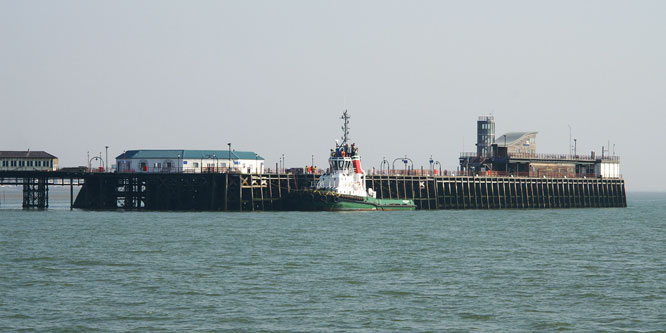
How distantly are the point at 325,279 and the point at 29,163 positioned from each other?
3761 inches

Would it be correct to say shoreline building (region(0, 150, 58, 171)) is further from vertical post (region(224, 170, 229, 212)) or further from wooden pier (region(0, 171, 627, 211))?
vertical post (region(224, 170, 229, 212))

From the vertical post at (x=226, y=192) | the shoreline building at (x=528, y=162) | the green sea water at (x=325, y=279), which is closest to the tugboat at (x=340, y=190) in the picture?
the vertical post at (x=226, y=192)

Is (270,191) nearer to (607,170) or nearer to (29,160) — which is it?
(29,160)

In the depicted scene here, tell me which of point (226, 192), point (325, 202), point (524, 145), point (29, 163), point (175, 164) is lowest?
point (325, 202)

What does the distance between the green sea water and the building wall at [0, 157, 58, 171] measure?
161 ft

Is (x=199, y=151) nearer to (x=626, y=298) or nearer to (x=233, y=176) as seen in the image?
(x=233, y=176)

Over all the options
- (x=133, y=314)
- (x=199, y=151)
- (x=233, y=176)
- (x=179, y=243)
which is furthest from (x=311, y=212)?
(x=133, y=314)

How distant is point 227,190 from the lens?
113 meters

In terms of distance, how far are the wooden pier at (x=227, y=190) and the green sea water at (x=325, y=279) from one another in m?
25.9

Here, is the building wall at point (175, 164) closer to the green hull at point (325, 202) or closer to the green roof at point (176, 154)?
the green roof at point (176, 154)

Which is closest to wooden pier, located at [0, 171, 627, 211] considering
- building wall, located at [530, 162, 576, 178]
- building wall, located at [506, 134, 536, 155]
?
building wall, located at [530, 162, 576, 178]

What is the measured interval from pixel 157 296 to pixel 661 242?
49.0 metres

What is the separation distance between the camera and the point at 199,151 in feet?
457

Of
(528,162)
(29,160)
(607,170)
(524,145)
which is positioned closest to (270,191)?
(29,160)
